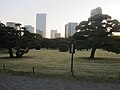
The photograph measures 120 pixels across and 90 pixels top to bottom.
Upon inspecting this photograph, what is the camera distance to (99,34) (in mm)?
37875

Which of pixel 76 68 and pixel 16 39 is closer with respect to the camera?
pixel 76 68

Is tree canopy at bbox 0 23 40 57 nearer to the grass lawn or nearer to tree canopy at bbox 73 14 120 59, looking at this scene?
tree canopy at bbox 73 14 120 59

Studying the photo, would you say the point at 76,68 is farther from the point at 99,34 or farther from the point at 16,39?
the point at 16,39

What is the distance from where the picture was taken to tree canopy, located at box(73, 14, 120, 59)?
3769cm

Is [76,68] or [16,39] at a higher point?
[16,39]

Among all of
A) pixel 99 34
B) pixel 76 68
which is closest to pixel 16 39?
pixel 99 34

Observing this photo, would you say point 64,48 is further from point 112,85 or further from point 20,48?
point 112,85

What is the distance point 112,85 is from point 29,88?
4.17 meters

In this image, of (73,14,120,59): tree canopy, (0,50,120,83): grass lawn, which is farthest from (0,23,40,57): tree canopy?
(0,50,120,83): grass lawn

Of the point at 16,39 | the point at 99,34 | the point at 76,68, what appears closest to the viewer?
the point at 76,68

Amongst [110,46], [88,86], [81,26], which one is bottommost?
[88,86]

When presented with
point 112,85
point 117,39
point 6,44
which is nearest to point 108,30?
point 117,39

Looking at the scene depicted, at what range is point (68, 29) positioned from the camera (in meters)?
170

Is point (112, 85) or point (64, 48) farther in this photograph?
point (64, 48)
